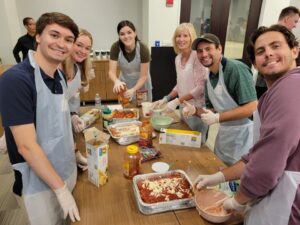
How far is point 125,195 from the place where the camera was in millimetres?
1127

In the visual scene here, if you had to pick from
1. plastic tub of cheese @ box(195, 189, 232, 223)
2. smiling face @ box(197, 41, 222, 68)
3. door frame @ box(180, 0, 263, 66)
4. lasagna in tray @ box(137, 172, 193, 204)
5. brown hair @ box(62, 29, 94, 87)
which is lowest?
plastic tub of cheese @ box(195, 189, 232, 223)

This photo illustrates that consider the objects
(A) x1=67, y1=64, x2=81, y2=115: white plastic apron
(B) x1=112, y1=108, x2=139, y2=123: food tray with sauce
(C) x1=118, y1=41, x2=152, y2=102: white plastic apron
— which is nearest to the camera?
(A) x1=67, y1=64, x2=81, y2=115: white plastic apron

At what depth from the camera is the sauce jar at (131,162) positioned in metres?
1.21

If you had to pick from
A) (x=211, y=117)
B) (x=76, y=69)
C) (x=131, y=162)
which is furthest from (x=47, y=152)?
(x=211, y=117)

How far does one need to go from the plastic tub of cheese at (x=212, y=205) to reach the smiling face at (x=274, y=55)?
0.61m

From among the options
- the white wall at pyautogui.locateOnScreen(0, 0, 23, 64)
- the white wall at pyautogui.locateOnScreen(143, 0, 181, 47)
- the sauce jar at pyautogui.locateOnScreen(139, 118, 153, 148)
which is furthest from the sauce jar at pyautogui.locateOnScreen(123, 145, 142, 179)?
the white wall at pyautogui.locateOnScreen(0, 0, 23, 64)

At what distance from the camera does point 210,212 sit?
3.25ft

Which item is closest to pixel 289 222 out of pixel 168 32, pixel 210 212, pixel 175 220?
pixel 210 212

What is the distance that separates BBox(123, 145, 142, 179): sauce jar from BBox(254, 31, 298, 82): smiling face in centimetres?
74

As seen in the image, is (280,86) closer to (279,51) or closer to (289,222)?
(279,51)

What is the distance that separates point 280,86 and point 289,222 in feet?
1.61

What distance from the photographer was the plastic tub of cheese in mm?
963

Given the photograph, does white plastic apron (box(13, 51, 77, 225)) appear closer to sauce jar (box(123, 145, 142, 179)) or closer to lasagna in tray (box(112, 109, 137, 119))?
sauce jar (box(123, 145, 142, 179))

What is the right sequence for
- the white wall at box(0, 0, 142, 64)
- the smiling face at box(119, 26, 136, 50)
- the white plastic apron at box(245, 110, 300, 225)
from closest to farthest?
the white plastic apron at box(245, 110, 300, 225)
the smiling face at box(119, 26, 136, 50)
the white wall at box(0, 0, 142, 64)
